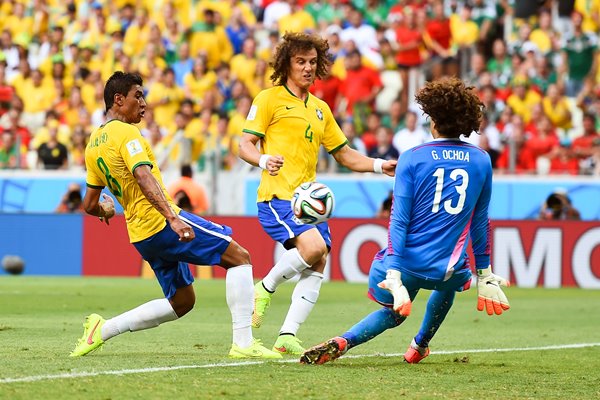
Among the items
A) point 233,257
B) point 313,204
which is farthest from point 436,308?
point 233,257

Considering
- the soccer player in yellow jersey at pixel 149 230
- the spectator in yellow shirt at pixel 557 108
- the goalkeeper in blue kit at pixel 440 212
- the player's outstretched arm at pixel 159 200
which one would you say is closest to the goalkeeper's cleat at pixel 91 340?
the soccer player in yellow jersey at pixel 149 230

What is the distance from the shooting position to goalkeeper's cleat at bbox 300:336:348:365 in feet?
25.2

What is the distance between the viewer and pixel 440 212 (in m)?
7.45

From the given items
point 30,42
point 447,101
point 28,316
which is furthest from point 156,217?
point 30,42

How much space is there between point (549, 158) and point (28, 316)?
941cm

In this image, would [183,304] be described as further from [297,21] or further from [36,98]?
[36,98]

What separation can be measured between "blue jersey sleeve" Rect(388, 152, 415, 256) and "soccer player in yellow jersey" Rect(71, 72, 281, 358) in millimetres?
1303

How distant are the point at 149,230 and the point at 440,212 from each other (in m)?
1.98

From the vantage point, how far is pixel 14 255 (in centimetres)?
2011

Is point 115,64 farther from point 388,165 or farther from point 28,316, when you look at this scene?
point 388,165

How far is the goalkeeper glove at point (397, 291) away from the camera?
7125 millimetres

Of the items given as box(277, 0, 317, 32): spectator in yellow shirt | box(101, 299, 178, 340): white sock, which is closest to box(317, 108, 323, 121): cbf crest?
box(101, 299, 178, 340): white sock

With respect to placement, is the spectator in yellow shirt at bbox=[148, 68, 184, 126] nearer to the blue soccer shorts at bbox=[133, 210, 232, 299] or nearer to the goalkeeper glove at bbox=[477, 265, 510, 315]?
the blue soccer shorts at bbox=[133, 210, 232, 299]

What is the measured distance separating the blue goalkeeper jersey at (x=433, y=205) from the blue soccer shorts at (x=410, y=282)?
0.17 ft
